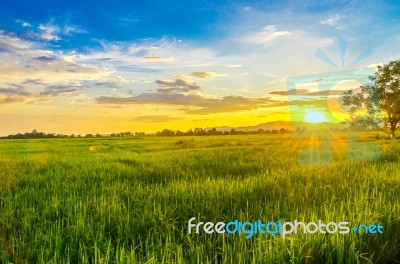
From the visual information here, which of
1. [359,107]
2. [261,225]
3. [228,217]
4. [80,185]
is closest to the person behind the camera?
[261,225]

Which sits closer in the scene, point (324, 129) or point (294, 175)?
point (294, 175)

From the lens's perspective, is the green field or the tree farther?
the tree

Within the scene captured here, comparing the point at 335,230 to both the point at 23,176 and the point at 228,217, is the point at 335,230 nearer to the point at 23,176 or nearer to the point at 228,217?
the point at 228,217

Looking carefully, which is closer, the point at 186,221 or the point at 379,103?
the point at 186,221

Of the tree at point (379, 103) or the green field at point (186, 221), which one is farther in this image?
the tree at point (379, 103)

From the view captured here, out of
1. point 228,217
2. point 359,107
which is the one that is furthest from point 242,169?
point 359,107

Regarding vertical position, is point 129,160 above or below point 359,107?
below

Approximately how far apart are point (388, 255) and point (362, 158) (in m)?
9.48

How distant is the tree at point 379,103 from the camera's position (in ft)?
121

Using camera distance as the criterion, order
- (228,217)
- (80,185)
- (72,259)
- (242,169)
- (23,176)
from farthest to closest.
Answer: (242,169) < (23,176) < (80,185) < (228,217) < (72,259)

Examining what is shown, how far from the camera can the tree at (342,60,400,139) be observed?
36750mm

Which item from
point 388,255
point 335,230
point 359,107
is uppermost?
point 359,107

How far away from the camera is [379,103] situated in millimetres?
38406

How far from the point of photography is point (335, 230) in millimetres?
3680
